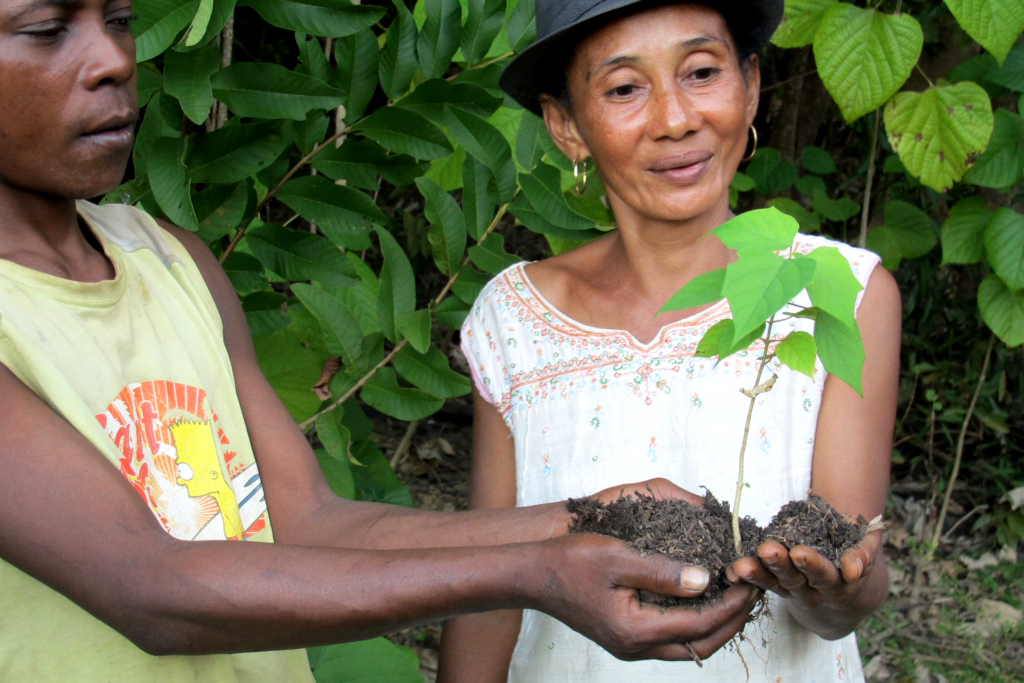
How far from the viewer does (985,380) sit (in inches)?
136

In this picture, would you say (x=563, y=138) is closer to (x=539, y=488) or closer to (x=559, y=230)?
(x=559, y=230)

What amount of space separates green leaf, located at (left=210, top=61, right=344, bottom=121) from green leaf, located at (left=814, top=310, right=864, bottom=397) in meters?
1.01

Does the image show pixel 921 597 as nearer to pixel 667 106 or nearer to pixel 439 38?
pixel 667 106

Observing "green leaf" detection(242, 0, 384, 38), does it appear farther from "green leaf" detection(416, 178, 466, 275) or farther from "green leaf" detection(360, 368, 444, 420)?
"green leaf" detection(360, 368, 444, 420)

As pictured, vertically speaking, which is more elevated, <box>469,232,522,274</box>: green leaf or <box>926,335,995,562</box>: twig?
<box>469,232,522,274</box>: green leaf

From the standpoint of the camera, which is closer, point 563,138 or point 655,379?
point 655,379

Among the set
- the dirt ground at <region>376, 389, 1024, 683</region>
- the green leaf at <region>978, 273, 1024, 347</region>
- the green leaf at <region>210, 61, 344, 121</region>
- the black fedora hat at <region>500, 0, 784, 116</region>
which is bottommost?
the dirt ground at <region>376, 389, 1024, 683</region>

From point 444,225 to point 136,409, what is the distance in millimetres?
921

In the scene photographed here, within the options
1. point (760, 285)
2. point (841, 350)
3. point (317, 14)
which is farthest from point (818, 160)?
point (760, 285)

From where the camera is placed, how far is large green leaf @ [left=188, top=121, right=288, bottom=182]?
6.07ft

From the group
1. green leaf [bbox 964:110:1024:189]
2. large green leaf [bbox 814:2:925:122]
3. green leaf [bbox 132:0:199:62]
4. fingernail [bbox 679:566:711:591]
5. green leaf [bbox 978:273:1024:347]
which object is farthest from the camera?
green leaf [bbox 978:273:1024:347]

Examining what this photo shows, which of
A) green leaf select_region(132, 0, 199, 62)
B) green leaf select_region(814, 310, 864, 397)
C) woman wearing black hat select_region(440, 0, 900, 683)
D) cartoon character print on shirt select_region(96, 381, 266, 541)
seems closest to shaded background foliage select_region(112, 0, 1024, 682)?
green leaf select_region(132, 0, 199, 62)

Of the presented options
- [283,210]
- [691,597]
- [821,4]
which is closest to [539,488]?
[691,597]

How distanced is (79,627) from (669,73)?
1221mm
